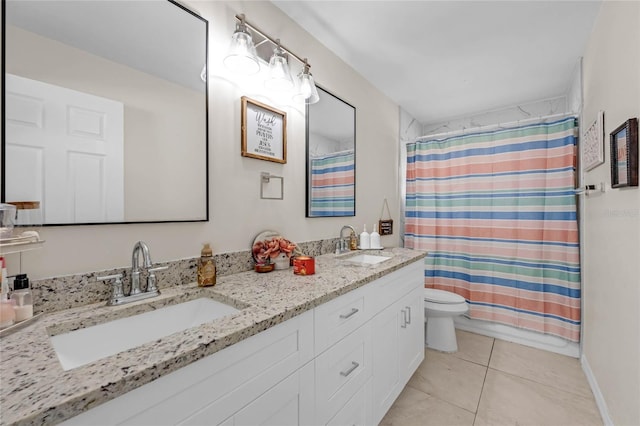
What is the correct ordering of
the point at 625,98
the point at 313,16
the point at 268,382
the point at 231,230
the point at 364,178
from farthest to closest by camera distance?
the point at 364,178 < the point at 313,16 < the point at 231,230 < the point at 625,98 < the point at 268,382

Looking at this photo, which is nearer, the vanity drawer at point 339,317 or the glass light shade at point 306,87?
the vanity drawer at point 339,317

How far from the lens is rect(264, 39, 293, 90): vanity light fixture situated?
1.49 meters

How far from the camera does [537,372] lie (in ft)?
6.72

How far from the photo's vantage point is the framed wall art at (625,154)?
1.14 meters

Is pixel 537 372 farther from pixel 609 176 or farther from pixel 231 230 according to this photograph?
pixel 231 230

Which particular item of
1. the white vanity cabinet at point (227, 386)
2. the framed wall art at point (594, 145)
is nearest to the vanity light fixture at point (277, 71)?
the white vanity cabinet at point (227, 386)

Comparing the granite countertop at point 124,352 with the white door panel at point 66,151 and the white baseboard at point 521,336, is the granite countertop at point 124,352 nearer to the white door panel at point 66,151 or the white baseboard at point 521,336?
the white door panel at point 66,151

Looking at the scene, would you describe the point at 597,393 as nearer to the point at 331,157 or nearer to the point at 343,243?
the point at 343,243

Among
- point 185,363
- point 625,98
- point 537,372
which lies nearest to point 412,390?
point 537,372

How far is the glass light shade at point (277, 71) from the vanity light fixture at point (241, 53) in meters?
0.14

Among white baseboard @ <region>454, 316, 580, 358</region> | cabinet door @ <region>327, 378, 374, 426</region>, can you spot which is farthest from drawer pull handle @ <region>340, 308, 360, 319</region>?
white baseboard @ <region>454, 316, 580, 358</region>

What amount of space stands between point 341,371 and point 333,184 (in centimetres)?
124

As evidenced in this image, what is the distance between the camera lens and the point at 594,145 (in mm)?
1677

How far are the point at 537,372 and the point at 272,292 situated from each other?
2.21 m
